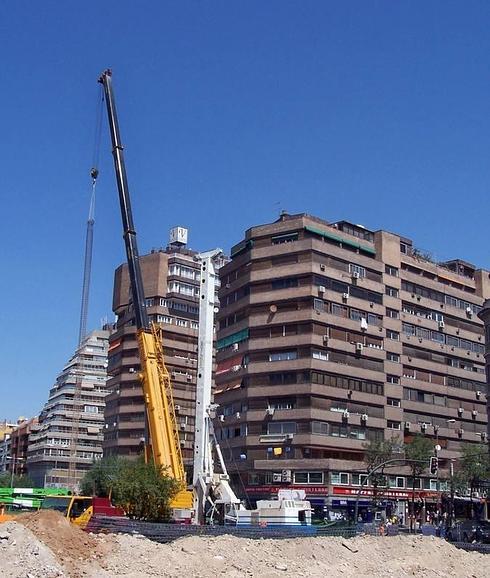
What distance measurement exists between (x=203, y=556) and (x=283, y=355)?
168 feet

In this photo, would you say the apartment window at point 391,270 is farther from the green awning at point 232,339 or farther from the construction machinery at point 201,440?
the construction machinery at point 201,440

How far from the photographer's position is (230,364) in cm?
9044

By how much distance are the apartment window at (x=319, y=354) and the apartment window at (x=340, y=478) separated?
37.0 ft

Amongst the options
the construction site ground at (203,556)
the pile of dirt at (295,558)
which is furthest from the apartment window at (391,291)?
the construction site ground at (203,556)

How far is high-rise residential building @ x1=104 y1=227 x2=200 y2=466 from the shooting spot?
108000 mm

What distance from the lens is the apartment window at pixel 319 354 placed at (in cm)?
8425

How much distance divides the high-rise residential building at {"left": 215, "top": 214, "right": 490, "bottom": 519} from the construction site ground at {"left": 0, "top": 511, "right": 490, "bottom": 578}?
36943 mm

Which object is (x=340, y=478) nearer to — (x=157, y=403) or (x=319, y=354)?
(x=319, y=354)

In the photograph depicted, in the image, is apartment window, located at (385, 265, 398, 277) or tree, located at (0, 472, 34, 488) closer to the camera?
apartment window, located at (385, 265, 398, 277)

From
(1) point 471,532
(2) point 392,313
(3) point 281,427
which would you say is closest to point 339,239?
(2) point 392,313

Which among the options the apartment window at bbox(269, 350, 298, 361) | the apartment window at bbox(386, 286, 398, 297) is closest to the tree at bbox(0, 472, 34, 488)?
the apartment window at bbox(269, 350, 298, 361)

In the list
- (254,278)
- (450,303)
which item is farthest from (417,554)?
(450,303)

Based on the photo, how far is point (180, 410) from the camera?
10694cm

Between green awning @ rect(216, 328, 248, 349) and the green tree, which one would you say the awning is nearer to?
green awning @ rect(216, 328, 248, 349)
